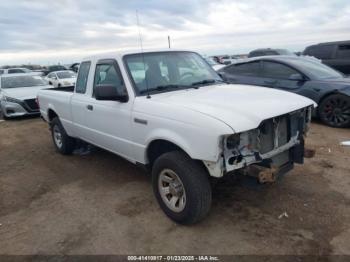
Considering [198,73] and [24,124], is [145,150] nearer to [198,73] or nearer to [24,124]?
[198,73]

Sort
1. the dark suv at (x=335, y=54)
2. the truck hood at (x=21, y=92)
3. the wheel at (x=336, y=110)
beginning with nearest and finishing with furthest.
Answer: the wheel at (x=336, y=110), the truck hood at (x=21, y=92), the dark suv at (x=335, y=54)

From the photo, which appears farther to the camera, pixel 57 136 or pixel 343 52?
pixel 343 52

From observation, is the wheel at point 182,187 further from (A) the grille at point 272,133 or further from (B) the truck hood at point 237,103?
(A) the grille at point 272,133

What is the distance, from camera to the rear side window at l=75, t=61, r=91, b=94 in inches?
201

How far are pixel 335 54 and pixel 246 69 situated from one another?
491 centimetres

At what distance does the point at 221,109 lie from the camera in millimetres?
3215

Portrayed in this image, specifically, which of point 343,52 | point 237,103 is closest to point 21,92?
point 237,103

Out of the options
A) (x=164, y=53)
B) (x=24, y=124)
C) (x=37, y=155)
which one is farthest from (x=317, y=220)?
(x=24, y=124)

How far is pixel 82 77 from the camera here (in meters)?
5.25

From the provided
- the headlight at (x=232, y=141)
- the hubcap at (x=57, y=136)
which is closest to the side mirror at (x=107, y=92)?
the headlight at (x=232, y=141)

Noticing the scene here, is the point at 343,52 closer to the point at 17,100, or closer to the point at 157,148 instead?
the point at 157,148

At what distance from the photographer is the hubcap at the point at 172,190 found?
3.52m

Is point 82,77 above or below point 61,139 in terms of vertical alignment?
above

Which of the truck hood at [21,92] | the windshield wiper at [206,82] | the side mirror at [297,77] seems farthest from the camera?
the truck hood at [21,92]
